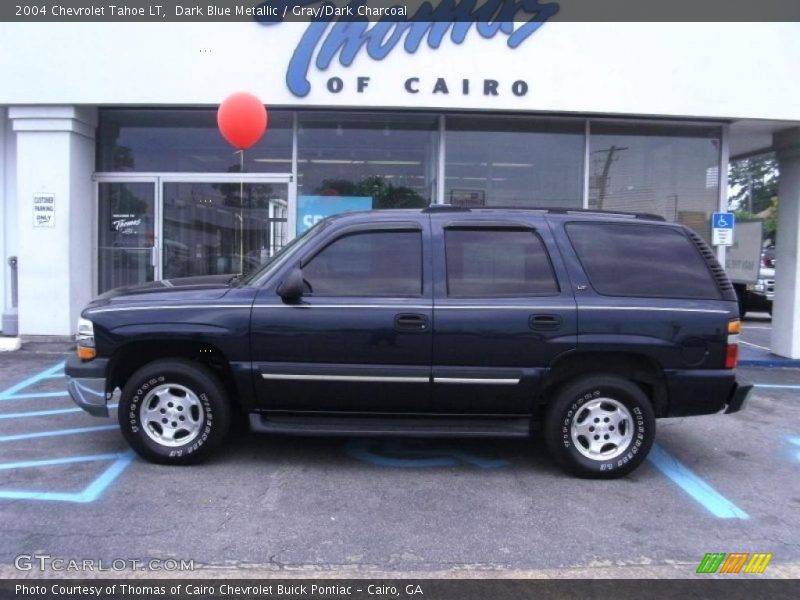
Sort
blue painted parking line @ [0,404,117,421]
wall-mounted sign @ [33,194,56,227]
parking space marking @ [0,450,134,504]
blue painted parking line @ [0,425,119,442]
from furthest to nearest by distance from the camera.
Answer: wall-mounted sign @ [33,194,56,227] < blue painted parking line @ [0,404,117,421] < blue painted parking line @ [0,425,119,442] < parking space marking @ [0,450,134,504]

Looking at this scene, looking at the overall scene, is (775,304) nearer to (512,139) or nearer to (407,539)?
(512,139)

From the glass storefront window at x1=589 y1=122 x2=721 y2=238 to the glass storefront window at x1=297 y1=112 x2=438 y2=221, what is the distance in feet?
8.45

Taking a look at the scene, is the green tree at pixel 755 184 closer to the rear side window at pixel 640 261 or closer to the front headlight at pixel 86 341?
the rear side window at pixel 640 261

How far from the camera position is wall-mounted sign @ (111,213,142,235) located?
1035 centimetres

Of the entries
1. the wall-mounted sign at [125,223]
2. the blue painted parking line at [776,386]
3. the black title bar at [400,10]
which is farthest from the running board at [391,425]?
the wall-mounted sign at [125,223]

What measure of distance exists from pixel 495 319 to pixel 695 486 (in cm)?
195

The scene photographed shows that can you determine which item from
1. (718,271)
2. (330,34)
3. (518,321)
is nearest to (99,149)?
(330,34)

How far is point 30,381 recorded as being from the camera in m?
7.47

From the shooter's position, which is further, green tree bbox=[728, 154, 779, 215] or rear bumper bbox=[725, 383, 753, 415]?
green tree bbox=[728, 154, 779, 215]

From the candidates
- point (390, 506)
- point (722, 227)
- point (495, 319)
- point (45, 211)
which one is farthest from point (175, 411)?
point (722, 227)

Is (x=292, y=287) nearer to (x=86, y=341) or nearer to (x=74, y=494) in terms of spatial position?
(x=86, y=341)

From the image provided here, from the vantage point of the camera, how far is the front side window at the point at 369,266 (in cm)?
481

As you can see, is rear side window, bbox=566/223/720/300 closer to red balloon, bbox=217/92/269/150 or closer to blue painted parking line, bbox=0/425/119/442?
blue painted parking line, bbox=0/425/119/442

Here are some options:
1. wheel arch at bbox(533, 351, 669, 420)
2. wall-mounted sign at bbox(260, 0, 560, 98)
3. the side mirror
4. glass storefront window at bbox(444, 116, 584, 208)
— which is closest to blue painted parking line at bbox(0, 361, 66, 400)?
the side mirror
